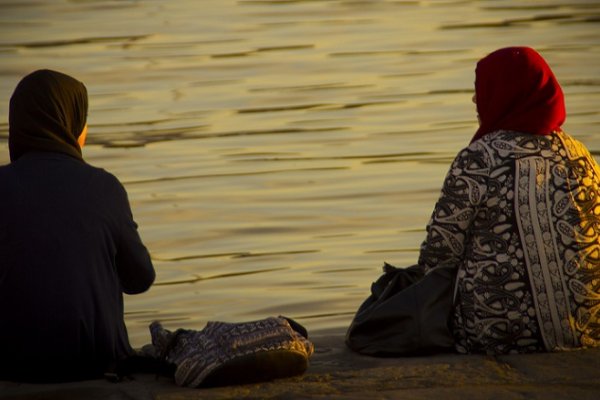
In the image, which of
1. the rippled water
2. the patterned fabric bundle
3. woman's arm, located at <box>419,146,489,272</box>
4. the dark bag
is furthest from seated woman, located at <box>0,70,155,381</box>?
the rippled water

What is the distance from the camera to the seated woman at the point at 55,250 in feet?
16.9

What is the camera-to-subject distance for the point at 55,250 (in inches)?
203

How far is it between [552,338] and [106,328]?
144cm

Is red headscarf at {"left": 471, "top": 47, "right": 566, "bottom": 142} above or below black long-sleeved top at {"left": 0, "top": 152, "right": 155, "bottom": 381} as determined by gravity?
above

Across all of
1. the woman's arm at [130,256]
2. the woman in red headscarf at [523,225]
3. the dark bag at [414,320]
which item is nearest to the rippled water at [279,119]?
the dark bag at [414,320]

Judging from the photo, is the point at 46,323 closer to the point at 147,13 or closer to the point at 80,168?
the point at 80,168

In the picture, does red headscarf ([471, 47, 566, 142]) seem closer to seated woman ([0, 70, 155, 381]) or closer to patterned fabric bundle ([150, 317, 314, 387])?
patterned fabric bundle ([150, 317, 314, 387])

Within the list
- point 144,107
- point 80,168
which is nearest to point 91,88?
point 144,107

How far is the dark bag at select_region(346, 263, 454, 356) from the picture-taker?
216 inches

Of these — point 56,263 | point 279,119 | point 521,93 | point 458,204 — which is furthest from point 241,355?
point 279,119

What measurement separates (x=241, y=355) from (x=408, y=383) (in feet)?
1.69

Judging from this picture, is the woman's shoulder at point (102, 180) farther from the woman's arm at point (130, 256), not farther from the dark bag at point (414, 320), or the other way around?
the dark bag at point (414, 320)

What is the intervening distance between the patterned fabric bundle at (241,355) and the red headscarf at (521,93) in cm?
100

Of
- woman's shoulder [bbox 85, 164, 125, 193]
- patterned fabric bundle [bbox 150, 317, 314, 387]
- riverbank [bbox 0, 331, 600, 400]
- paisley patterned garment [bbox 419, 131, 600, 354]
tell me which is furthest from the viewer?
paisley patterned garment [bbox 419, 131, 600, 354]
